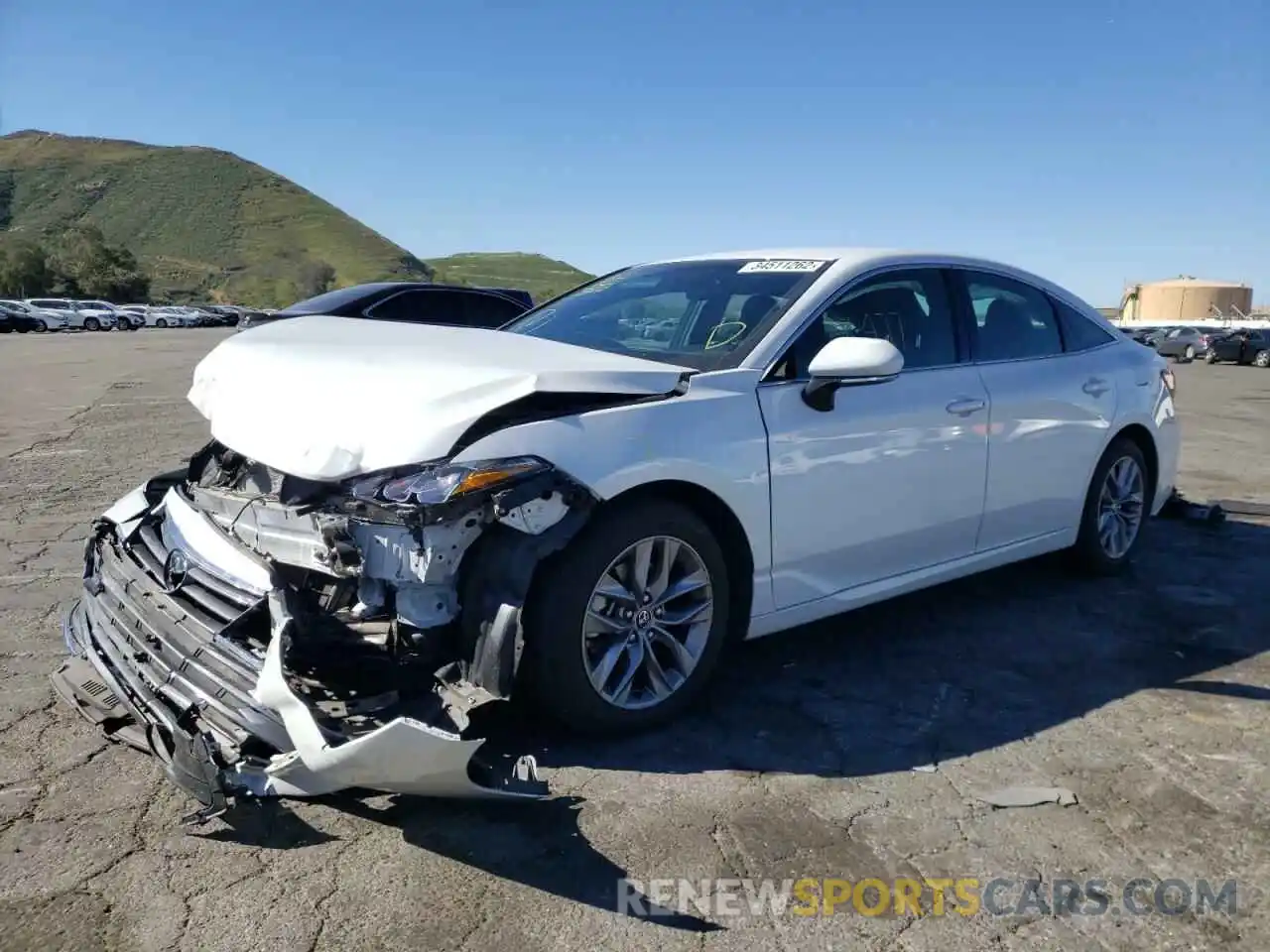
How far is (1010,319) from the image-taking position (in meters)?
4.77

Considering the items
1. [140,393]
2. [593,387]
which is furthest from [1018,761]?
[140,393]

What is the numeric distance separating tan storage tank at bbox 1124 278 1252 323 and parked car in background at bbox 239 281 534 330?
84.0m

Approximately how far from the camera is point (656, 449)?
3201mm

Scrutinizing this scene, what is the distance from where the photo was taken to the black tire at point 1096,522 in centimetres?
513

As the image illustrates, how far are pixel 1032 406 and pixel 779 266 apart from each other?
142 centimetres

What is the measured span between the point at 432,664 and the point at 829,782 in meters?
1.30

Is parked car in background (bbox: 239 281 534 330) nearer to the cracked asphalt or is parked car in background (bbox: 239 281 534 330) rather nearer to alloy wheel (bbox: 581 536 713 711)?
the cracked asphalt

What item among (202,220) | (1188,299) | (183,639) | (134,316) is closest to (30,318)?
(134,316)

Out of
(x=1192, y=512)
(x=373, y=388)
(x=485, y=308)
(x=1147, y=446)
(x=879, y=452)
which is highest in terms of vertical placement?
(x=485, y=308)

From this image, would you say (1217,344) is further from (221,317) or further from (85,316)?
(221,317)

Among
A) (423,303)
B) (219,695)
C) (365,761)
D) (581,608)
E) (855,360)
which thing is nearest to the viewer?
(365,761)

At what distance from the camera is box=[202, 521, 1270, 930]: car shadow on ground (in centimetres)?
276

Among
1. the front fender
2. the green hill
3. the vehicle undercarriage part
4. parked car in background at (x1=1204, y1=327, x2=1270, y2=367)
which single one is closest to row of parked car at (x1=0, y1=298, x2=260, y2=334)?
parked car in background at (x1=1204, y1=327, x2=1270, y2=367)

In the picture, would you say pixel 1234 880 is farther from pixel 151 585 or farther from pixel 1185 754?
pixel 151 585
